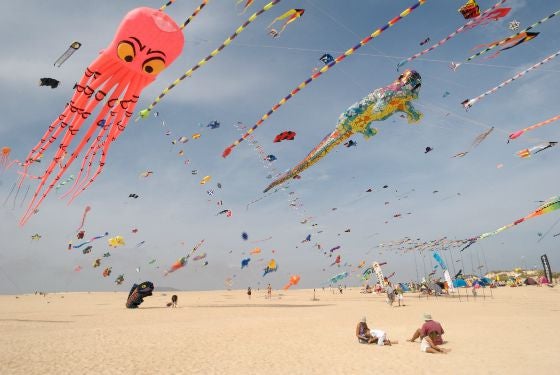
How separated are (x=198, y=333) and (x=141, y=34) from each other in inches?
515

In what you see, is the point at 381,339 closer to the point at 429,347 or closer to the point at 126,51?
the point at 429,347

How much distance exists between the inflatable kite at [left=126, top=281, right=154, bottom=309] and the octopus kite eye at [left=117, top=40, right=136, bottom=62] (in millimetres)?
27965

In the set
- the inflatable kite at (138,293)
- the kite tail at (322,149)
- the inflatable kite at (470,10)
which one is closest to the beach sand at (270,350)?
the kite tail at (322,149)

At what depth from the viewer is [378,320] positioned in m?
19.2

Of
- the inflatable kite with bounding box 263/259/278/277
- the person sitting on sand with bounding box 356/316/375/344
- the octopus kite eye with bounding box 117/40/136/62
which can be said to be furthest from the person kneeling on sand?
the inflatable kite with bounding box 263/259/278/277

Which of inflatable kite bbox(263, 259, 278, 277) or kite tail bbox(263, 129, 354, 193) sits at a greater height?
kite tail bbox(263, 129, 354, 193)

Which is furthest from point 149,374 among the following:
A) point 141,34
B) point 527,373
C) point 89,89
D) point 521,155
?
point 521,155

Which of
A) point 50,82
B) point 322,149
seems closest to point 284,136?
point 322,149

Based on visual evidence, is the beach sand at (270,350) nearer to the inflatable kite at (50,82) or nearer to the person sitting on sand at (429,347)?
the person sitting on sand at (429,347)

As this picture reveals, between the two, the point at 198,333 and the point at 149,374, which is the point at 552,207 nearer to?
the point at 149,374

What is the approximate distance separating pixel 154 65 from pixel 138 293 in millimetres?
28380

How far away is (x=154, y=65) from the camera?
259 inches

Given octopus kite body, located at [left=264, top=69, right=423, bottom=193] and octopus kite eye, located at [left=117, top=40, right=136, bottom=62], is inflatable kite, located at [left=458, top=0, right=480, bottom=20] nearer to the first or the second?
octopus kite body, located at [left=264, top=69, right=423, bottom=193]

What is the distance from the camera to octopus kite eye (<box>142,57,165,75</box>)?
21.4 ft
